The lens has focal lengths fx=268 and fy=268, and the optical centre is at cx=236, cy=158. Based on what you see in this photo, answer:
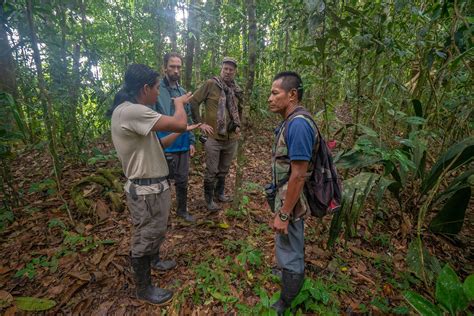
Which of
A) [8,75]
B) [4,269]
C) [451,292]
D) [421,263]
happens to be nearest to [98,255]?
[4,269]

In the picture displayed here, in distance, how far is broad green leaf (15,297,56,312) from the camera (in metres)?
2.35

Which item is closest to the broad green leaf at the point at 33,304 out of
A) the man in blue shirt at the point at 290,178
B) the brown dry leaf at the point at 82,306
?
the brown dry leaf at the point at 82,306

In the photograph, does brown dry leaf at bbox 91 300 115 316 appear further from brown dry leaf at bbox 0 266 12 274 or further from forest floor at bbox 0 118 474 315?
brown dry leaf at bbox 0 266 12 274

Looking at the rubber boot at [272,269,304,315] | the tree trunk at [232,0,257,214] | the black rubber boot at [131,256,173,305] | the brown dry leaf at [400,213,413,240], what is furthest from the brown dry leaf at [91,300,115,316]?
the brown dry leaf at [400,213,413,240]

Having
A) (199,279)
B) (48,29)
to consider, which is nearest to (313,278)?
(199,279)

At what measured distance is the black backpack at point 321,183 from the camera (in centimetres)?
211

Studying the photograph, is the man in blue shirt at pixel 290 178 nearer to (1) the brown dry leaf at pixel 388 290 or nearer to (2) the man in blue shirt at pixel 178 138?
(1) the brown dry leaf at pixel 388 290

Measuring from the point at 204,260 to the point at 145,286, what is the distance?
705mm

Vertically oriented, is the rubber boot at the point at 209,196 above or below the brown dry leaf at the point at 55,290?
above

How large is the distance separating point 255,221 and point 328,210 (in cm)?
174

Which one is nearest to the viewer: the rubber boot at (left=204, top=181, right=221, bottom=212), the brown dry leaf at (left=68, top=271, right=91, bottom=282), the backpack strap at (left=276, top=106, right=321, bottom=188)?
the backpack strap at (left=276, top=106, right=321, bottom=188)

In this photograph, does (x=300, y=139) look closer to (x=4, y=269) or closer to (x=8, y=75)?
(x=4, y=269)

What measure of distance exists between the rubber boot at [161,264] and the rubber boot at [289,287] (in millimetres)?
1208

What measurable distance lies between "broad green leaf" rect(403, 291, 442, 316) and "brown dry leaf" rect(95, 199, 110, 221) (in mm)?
3513
